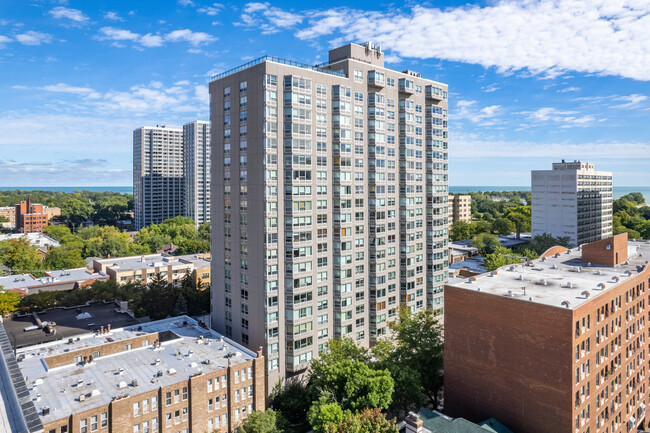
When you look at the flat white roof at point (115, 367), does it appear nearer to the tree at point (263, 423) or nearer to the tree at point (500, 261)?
the tree at point (263, 423)

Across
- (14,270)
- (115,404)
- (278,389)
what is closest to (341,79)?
(278,389)

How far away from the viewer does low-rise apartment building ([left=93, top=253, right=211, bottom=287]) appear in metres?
111

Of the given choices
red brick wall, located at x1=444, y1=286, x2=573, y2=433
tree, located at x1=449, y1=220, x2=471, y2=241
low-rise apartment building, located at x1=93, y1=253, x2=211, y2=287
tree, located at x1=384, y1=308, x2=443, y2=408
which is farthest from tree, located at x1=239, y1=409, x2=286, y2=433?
tree, located at x1=449, y1=220, x2=471, y2=241

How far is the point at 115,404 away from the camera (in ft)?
145

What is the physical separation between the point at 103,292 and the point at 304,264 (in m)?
53.1

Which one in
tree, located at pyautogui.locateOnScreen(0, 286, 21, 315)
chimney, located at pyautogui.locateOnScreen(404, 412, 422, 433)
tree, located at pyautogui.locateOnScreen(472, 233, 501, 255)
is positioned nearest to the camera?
chimney, located at pyautogui.locateOnScreen(404, 412, 422, 433)

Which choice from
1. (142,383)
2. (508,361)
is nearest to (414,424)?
(508,361)

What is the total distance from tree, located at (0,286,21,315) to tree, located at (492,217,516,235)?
178764 mm

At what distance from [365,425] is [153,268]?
297 ft

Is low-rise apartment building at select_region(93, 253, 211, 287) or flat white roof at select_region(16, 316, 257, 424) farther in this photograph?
low-rise apartment building at select_region(93, 253, 211, 287)

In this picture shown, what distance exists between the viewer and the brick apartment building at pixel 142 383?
4419cm

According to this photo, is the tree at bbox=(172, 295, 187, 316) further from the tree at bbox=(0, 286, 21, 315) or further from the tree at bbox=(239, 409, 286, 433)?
the tree at bbox=(239, 409, 286, 433)

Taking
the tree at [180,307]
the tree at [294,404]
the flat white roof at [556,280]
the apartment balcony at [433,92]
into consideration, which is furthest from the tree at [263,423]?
the apartment balcony at [433,92]

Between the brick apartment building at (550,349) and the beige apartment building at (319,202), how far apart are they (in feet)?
68.6
